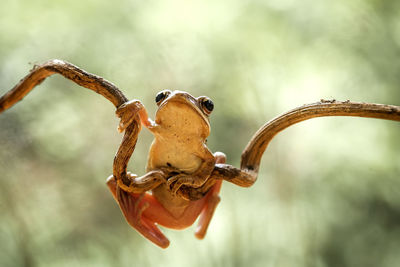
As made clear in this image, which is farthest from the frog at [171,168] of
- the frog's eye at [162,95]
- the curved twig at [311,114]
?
the curved twig at [311,114]

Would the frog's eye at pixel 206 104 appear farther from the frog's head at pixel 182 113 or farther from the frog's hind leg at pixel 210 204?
the frog's hind leg at pixel 210 204

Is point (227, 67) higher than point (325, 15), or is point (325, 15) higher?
point (325, 15)

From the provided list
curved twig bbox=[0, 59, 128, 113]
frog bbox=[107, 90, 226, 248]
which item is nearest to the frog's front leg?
frog bbox=[107, 90, 226, 248]

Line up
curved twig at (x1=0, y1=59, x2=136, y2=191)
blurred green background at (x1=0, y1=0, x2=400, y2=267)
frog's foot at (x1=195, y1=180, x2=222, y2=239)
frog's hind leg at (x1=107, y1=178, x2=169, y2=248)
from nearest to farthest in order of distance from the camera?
curved twig at (x1=0, y1=59, x2=136, y2=191) < frog's hind leg at (x1=107, y1=178, x2=169, y2=248) < frog's foot at (x1=195, y1=180, x2=222, y2=239) < blurred green background at (x1=0, y1=0, x2=400, y2=267)

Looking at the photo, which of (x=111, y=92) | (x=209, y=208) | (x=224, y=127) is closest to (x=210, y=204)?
(x=209, y=208)

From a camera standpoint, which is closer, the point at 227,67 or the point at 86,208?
the point at 86,208

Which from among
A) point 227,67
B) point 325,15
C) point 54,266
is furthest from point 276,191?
point 54,266

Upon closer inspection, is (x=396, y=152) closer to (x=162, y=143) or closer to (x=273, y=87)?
(x=273, y=87)

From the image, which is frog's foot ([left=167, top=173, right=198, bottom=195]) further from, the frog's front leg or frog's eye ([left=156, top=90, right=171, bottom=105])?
frog's eye ([left=156, top=90, right=171, bottom=105])
